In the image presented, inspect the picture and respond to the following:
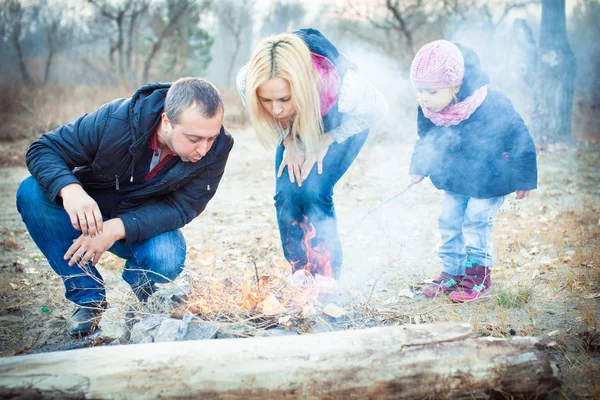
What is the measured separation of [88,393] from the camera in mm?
1813

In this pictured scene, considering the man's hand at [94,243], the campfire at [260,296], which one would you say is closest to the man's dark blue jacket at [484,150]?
the campfire at [260,296]

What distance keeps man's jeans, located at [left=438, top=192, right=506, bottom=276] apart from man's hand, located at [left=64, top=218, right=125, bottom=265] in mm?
2316

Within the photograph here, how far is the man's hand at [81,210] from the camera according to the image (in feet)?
8.46

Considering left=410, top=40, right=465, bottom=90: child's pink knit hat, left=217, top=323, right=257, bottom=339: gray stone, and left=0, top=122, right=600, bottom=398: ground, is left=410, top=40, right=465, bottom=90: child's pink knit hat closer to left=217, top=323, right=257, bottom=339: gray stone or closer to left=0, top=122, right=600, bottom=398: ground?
left=0, top=122, right=600, bottom=398: ground

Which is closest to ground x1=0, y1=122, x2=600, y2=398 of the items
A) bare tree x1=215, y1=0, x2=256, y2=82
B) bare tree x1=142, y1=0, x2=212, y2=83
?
bare tree x1=142, y1=0, x2=212, y2=83

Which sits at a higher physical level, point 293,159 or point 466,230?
point 293,159

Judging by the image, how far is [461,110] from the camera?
317cm

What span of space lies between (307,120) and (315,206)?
655 mm

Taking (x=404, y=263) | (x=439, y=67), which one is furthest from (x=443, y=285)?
(x=439, y=67)

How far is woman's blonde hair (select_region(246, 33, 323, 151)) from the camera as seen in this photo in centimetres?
267

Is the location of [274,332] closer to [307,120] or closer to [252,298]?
[252,298]

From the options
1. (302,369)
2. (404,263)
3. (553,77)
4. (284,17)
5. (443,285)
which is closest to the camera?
(302,369)

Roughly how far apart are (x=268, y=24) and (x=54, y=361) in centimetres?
4269

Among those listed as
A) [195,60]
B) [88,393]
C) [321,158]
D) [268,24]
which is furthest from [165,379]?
[268,24]
